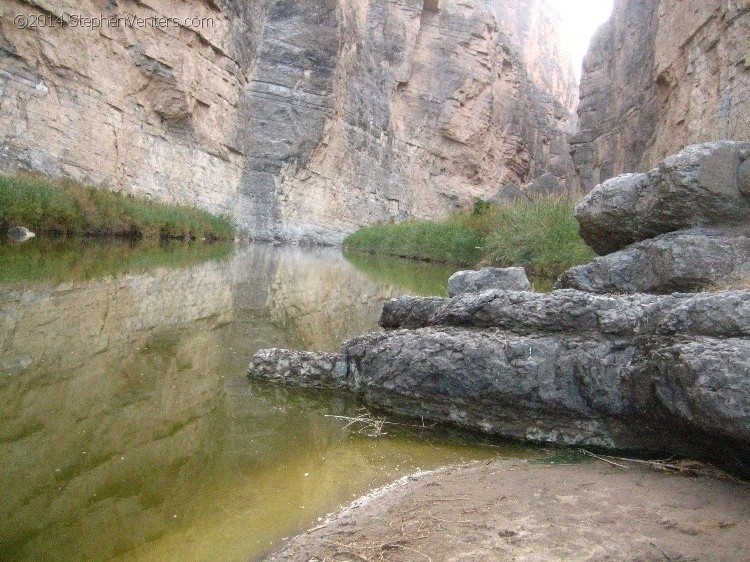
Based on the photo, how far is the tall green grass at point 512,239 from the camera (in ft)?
36.8

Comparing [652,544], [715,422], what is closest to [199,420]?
[652,544]

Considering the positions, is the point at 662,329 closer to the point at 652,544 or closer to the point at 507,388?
the point at 507,388

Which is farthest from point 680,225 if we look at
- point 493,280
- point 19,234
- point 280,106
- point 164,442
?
point 280,106

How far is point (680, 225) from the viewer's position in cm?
532

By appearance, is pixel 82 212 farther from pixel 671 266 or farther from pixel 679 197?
pixel 671 266

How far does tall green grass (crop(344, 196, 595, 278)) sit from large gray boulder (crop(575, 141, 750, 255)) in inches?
156

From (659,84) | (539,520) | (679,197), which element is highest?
(659,84)

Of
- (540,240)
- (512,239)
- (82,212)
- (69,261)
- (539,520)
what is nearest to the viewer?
(539,520)

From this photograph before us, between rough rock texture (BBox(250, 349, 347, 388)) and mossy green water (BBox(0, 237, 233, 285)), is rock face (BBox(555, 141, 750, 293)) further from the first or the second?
mossy green water (BBox(0, 237, 233, 285))

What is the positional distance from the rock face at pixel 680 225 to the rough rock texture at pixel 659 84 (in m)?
5.85

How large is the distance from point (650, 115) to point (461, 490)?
54.3 ft

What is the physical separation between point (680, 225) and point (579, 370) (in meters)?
2.86

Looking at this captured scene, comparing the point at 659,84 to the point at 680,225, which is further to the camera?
the point at 659,84

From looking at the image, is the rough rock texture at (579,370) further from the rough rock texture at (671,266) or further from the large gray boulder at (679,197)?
the large gray boulder at (679,197)
